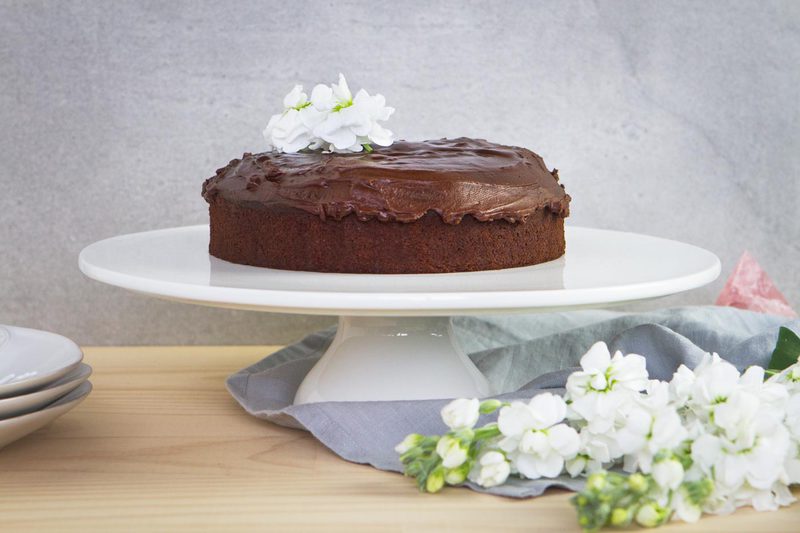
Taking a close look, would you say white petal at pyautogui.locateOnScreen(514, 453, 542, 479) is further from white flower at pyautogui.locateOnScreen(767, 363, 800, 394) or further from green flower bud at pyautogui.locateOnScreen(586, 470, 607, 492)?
white flower at pyautogui.locateOnScreen(767, 363, 800, 394)

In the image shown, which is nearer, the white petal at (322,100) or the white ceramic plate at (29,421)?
the white ceramic plate at (29,421)

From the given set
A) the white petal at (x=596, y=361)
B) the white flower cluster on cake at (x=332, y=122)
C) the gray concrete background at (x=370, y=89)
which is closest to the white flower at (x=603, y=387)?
the white petal at (x=596, y=361)

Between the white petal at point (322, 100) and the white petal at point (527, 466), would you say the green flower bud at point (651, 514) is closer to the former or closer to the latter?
the white petal at point (527, 466)

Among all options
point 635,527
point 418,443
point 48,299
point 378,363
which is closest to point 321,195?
point 378,363

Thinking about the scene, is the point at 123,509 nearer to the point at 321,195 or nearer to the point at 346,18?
the point at 321,195

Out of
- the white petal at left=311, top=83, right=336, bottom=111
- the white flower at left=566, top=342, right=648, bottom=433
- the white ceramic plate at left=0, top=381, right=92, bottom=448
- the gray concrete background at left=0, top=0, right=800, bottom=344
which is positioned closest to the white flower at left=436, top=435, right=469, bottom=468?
the white flower at left=566, top=342, right=648, bottom=433

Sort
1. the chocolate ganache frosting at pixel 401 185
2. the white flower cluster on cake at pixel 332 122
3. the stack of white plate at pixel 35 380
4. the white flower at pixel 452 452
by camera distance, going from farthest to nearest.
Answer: the white flower cluster on cake at pixel 332 122 → the chocolate ganache frosting at pixel 401 185 → the stack of white plate at pixel 35 380 → the white flower at pixel 452 452
